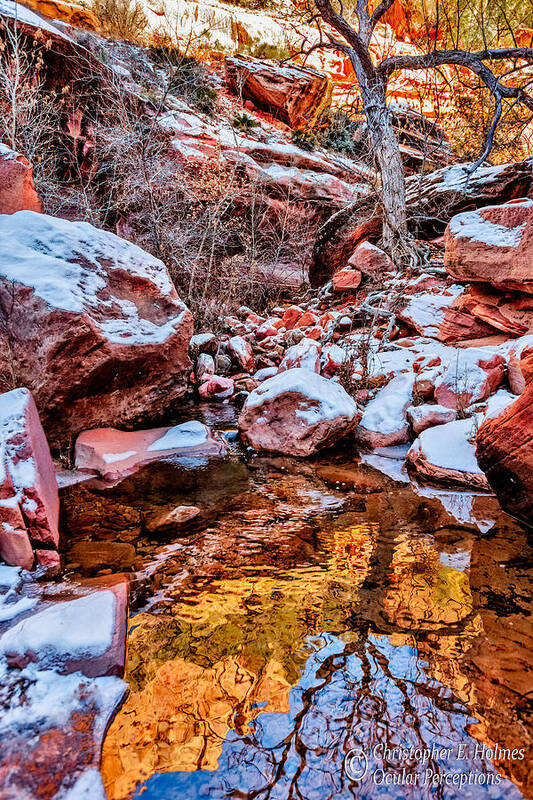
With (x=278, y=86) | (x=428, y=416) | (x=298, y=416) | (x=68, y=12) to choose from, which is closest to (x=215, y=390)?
(x=298, y=416)

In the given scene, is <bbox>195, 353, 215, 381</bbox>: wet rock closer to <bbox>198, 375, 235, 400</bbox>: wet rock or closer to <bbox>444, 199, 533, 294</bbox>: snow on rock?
<bbox>198, 375, 235, 400</bbox>: wet rock

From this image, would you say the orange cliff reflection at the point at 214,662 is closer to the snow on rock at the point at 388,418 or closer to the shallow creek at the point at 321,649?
the shallow creek at the point at 321,649

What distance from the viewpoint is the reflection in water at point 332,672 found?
3.67ft

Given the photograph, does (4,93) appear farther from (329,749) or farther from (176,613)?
(329,749)

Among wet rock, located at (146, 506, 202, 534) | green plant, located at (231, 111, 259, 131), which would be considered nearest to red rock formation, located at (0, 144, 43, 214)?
wet rock, located at (146, 506, 202, 534)

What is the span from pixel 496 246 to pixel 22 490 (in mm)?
4528

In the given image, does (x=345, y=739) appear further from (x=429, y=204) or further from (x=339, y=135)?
(x=339, y=135)

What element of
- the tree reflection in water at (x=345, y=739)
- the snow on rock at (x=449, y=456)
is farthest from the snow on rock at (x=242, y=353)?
the tree reflection in water at (x=345, y=739)

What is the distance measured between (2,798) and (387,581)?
1.52 meters

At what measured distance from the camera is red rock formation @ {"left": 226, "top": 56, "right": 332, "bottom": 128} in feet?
43.4

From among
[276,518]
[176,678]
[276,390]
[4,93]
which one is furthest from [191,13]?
[176,678]

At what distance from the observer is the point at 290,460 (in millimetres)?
3467

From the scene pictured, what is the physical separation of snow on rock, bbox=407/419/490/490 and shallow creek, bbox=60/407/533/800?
5.7 inches

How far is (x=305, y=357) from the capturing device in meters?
4.64
